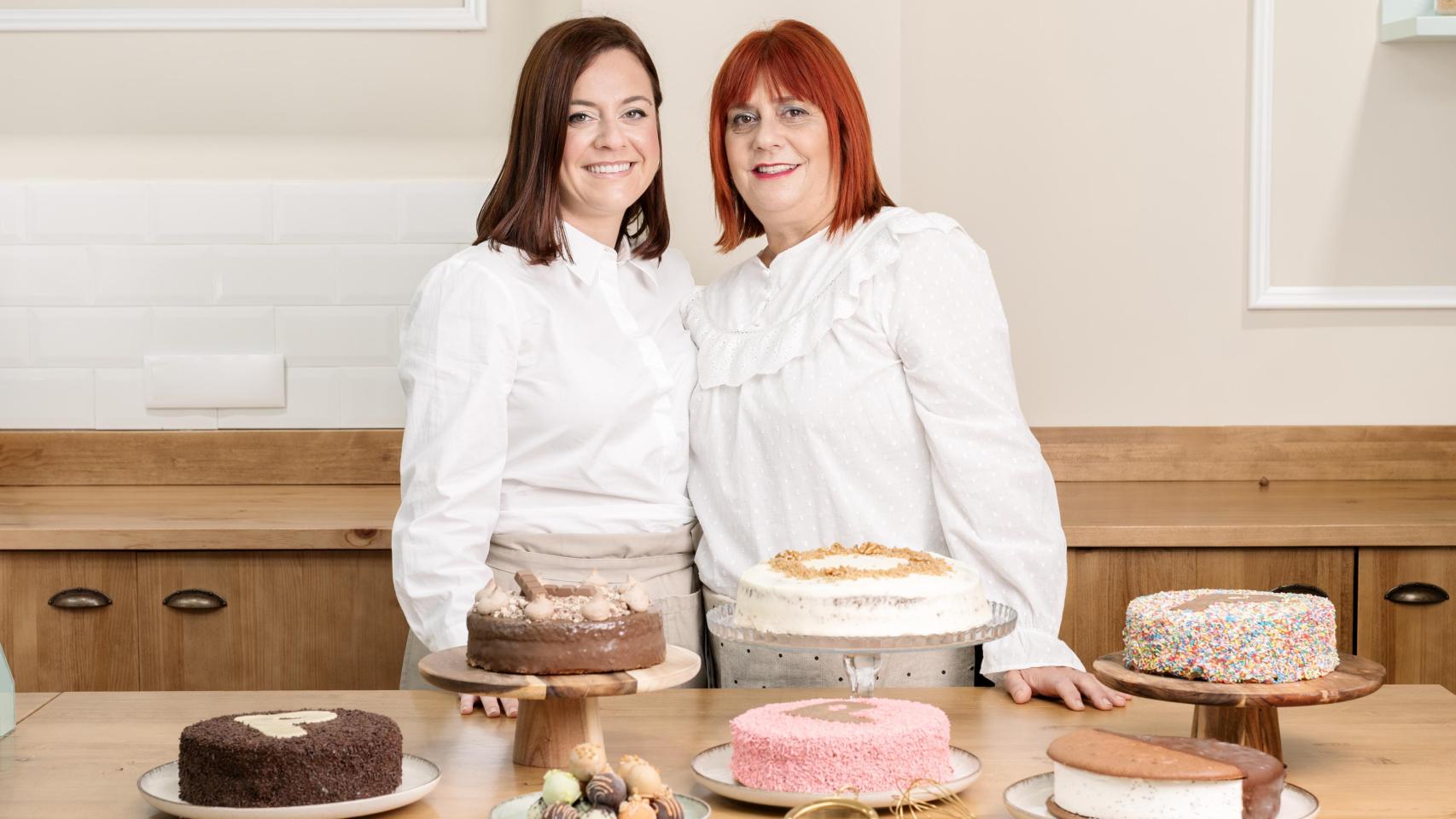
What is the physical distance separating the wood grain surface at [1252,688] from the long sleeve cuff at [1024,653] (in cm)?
34

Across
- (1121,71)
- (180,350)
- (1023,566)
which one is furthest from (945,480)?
(180,350)

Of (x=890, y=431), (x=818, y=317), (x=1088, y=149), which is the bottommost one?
(x=890, y=431)

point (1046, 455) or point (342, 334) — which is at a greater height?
point (342, 334)

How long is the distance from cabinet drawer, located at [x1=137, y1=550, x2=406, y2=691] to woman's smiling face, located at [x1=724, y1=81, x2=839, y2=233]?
919 mm

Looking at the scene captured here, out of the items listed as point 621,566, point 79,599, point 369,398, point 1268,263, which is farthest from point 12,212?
point 1268,263

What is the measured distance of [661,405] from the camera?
78.7 inches

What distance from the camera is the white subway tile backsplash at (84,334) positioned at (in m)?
2.94

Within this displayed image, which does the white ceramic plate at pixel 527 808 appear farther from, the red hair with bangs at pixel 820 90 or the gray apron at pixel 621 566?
the red hair with bangs at pixel 820 90

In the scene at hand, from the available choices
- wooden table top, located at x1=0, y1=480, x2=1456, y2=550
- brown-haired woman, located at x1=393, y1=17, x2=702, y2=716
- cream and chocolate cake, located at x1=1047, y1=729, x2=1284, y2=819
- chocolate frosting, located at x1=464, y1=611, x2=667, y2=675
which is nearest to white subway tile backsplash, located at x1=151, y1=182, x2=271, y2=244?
wooden table top, located at x1=0, y1=480, x2=1456, y2=550

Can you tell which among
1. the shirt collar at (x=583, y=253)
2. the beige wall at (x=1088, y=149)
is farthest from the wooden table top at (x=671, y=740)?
the beige wall at (x=1088, y=149)

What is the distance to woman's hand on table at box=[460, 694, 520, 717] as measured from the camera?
1.55 metres

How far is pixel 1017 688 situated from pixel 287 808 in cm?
80

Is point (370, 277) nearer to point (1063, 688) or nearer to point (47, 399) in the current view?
point (47, 399)

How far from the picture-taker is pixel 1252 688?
128cm
